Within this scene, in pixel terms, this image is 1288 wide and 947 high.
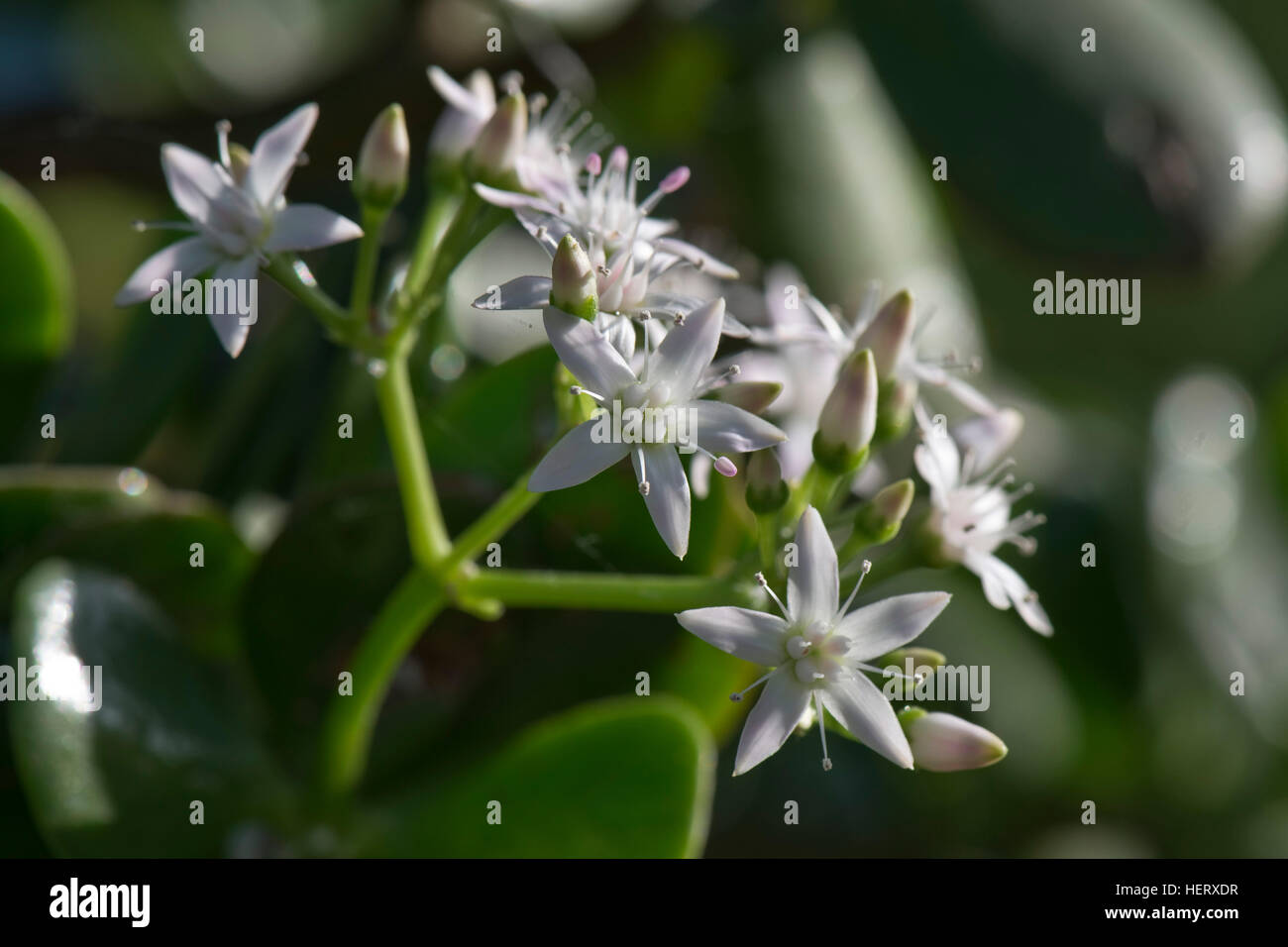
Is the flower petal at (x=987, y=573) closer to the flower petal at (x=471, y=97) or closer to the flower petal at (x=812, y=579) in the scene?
the flower petal at (x=812, y=579)

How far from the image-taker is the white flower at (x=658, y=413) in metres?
0.86

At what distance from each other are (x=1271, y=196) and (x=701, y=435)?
112cm

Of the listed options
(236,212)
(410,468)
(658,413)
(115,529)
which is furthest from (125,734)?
(658,413)

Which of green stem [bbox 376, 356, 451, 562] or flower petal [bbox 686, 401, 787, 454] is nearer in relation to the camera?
flower petal [bbox 686, 401, 787, 454]

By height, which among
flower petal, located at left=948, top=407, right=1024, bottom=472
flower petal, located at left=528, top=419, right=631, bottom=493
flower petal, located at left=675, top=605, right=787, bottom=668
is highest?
flower petal, located at left=948, top=407, right=1024, bottom=472

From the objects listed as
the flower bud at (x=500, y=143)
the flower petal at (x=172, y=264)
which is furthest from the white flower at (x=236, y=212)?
the flower bud at (x=500, y=143)

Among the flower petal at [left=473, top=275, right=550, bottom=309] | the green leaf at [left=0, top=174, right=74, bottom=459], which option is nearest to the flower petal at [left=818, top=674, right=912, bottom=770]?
the flower petal at [left=473, top=275, right=550, bottom=309]

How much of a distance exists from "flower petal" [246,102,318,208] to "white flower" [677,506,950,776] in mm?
451

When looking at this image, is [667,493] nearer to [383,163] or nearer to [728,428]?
[728,428]

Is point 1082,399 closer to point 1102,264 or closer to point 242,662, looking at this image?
point 1102,264

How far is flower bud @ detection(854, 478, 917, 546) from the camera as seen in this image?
0.97m

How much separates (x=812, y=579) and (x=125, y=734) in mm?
599

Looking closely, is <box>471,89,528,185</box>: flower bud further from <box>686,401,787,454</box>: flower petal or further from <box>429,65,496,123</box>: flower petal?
<box>686,401,787,454</box>: flower petal

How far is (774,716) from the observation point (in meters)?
0.89
